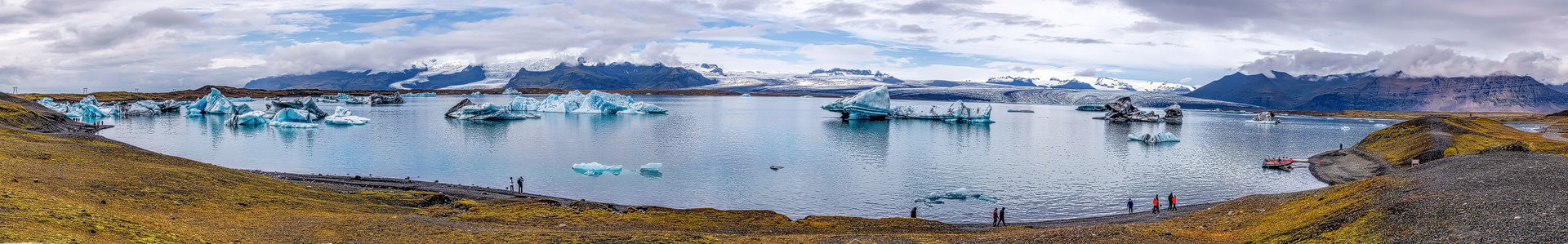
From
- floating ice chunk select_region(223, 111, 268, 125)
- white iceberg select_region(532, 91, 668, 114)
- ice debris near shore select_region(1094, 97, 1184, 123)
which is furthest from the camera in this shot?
ice debris near shore select_region(1094, 97, 1184, 123)

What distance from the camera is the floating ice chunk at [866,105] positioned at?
9569 cm

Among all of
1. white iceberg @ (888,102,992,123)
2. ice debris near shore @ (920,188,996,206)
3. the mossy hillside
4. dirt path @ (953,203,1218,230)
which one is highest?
white iceberg @ (888,102,992,123)

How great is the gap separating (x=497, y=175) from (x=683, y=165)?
9.69 metres

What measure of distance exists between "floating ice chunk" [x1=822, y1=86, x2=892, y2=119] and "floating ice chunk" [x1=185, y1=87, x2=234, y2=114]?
70.7 meters

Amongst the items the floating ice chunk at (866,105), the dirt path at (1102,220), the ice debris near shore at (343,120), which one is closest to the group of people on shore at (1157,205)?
the dirt path at (1102,220)

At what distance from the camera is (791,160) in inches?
1845

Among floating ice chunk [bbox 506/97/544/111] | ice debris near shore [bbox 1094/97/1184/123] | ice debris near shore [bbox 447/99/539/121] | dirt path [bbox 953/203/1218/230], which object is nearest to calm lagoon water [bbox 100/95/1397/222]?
dirt path [bbox 953/203/1218/230]

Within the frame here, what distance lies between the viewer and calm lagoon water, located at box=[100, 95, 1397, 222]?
3222 centimetres

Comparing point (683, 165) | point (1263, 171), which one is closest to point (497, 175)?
point (683, 165)

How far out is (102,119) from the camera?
3241 inches

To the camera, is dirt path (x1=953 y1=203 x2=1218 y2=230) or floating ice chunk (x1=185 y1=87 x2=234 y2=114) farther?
floating ice chunk (x1=185 y1=87 x2=234 y2=114)

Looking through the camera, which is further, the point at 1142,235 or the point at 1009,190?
the point at 1009,190

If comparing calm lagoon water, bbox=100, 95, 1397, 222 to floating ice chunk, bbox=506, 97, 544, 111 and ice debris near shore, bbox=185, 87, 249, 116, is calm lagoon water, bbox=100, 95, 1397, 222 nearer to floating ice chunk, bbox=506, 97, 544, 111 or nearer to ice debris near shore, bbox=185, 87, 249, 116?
ice debris near shore, bbox=185, 87, 249, 116

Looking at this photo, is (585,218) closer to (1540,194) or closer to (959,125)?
(1540,194)
